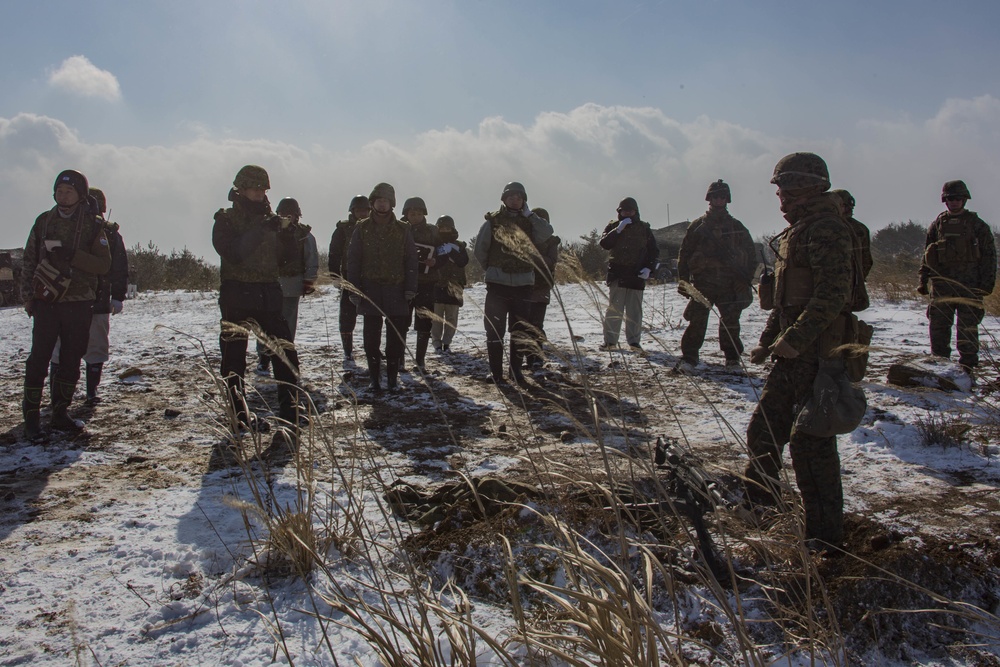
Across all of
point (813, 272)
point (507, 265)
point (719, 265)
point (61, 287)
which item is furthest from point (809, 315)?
point (61, 287)

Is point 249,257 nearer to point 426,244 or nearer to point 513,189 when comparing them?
point 513,189

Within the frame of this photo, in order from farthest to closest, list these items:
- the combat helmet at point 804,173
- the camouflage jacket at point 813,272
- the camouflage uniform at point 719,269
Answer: the camouflage uniform at point 719,269, the combat helmet at point 804,173, the camouflage jacket at point 813,272

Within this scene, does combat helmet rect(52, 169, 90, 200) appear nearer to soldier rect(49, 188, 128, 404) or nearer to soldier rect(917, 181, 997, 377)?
soldier rect(49, 188, 128, 404)

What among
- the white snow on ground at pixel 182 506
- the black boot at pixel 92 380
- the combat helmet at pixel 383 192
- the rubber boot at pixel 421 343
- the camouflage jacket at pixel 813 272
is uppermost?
the combat helmet at pixel 383 192

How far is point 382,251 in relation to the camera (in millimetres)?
5754

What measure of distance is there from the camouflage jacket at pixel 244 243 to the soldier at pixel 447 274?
2875 mm

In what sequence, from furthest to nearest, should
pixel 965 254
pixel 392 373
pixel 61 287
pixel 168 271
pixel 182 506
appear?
pixel 168 271
pixel 965 254
pixel 392 373
pixel 61 287
pixel 182 506

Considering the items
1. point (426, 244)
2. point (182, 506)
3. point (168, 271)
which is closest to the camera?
point (182, 506)

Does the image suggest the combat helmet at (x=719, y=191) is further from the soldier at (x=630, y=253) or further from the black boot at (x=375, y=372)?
the black boot at (x=375, y=372)

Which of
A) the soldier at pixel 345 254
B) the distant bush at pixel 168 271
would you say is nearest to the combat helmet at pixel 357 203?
the soldier at pixel 345 254

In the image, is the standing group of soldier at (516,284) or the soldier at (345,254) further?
the soldier at (345,254)

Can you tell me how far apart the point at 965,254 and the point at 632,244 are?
124 inches

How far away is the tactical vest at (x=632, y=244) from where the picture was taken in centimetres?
748

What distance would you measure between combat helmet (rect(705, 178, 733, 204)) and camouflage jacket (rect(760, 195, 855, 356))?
13.2 feet
